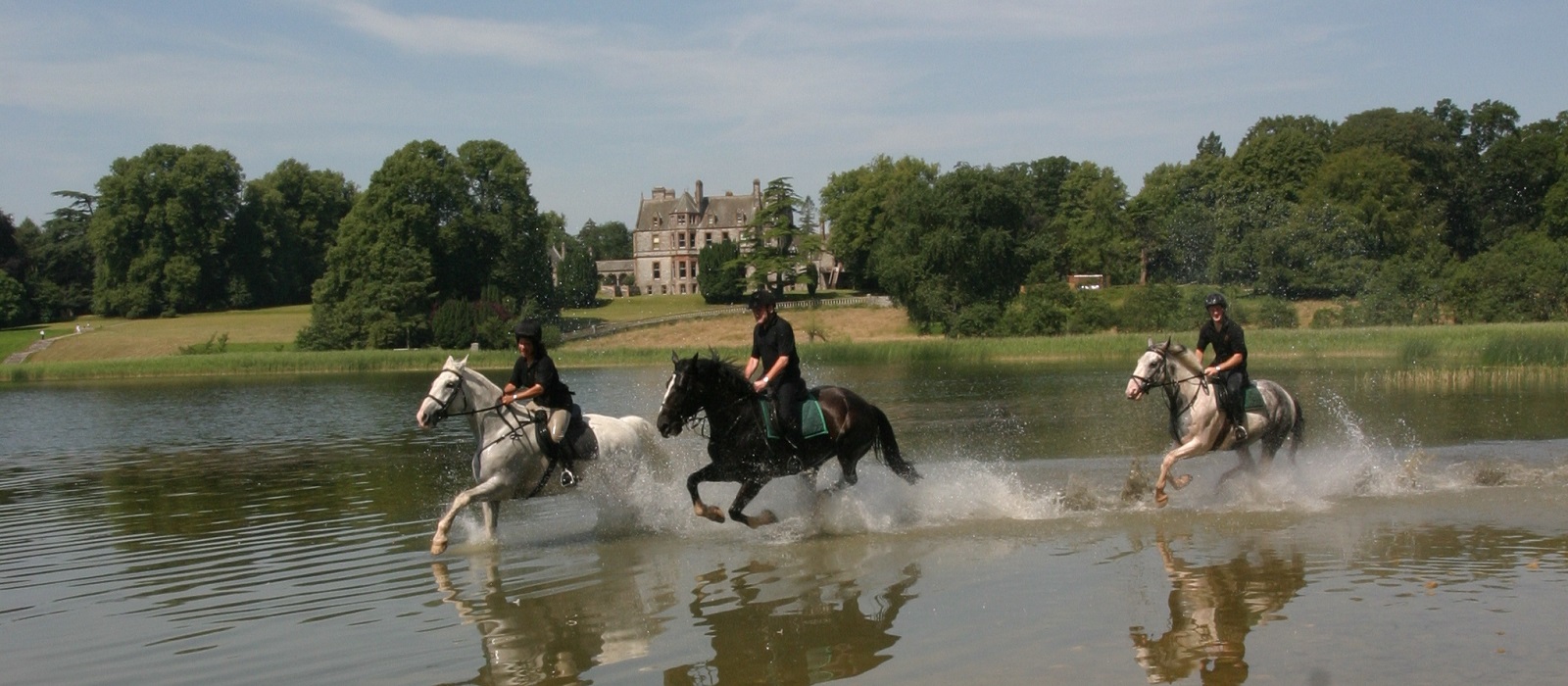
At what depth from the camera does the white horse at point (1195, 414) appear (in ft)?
49.9

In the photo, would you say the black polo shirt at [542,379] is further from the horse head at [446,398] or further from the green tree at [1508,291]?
the green tree at [1508,291]

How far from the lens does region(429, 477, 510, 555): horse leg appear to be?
1326 cm

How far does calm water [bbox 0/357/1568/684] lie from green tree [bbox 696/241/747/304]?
9945cm

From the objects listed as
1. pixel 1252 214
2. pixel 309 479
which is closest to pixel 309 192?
pixel 1252 214

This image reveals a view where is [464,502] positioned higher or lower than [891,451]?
lower

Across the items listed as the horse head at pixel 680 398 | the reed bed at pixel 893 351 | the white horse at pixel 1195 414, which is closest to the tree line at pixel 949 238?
the reed bed at pixel 893 351

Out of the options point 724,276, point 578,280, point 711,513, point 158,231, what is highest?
point 158,231

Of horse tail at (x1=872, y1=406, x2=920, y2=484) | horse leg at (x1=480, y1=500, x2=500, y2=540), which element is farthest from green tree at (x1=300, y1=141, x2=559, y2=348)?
horse tail at (x1=872, y1=406, x2=920, y2=484)

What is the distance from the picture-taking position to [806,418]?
45.2 feet

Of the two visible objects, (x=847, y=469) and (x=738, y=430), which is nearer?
(x=738, y=430)

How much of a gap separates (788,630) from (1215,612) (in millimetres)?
3288

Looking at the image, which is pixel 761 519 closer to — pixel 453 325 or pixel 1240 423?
pixel 1240 423

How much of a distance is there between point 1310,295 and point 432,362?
5184cm

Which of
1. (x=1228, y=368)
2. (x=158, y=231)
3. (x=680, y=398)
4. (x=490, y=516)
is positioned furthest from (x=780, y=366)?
(x=158, y=231)
